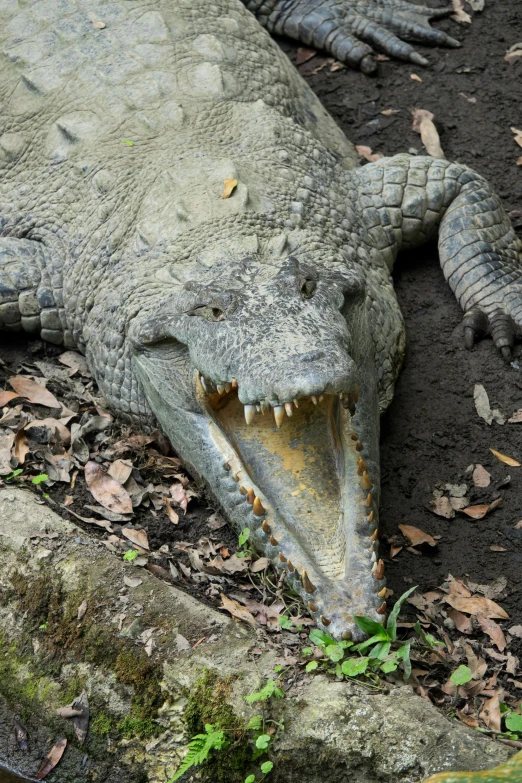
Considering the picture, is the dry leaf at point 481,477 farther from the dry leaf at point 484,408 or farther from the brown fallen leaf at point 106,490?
the brown fallen leaf at point 106,490

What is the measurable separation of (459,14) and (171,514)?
4.63m

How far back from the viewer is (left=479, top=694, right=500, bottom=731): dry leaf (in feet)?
11.6

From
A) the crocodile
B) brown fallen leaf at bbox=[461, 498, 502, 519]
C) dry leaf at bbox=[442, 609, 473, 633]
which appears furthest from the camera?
brown fallen leaf at bbox=[461, 498, 502, 519]

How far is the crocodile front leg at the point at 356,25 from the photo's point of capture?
694 centimetres

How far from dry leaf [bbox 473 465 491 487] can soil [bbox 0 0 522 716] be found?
0.03 m

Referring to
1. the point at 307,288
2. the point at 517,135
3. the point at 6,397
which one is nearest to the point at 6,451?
the point at 6,397

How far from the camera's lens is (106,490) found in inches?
175

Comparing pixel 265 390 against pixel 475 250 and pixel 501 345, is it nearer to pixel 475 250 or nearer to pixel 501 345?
pixel 501 345

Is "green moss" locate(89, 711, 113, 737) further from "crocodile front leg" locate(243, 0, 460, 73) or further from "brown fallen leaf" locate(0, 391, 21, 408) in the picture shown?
"crocodile front leg" locate(243, 0, 460, 73)

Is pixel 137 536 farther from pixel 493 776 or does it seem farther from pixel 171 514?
pixel 493 776

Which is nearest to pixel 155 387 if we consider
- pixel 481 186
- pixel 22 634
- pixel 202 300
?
pixel 202 300

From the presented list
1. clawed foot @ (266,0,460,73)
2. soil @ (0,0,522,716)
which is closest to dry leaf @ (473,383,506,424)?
soil @ (0,0,522,716)

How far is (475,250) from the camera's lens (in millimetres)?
5438

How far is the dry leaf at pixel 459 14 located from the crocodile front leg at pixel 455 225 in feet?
6.52
